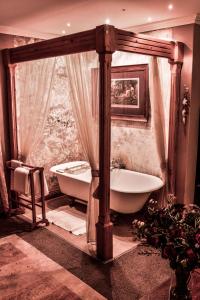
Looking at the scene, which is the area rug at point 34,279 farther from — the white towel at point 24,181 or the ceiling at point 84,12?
the ceiling at point 84,12

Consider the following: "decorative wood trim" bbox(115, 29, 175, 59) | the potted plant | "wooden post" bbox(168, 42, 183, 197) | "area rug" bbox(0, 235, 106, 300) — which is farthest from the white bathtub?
the potted plant

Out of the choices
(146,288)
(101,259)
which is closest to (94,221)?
(101,259)

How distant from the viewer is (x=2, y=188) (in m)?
4.29

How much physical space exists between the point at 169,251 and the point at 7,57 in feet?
11.7

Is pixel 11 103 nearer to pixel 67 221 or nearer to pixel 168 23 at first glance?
pixel 67 221

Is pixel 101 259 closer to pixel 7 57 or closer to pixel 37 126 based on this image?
pixel 37 126

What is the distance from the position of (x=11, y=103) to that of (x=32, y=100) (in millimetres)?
341

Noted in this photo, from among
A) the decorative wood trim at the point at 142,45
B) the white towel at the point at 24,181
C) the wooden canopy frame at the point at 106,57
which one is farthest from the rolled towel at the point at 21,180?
the decorative wood trim at the point at 142,45

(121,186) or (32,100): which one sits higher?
(32,100)

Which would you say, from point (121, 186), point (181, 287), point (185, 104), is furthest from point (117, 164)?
point (181, 287)

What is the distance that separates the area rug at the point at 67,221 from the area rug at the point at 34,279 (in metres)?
0.64

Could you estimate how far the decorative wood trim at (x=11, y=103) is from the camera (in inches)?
167

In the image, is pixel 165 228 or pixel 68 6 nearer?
pixel 165 228

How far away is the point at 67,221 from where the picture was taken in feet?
14.1
